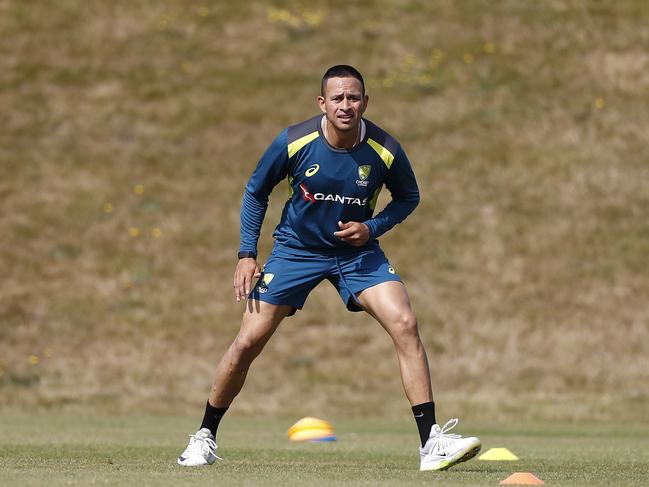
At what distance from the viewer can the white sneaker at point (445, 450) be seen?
26.2 feet

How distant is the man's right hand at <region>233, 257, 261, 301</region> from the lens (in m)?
8.53

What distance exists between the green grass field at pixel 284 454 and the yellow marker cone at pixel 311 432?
18 centimetres

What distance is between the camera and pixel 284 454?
1058 centimetres

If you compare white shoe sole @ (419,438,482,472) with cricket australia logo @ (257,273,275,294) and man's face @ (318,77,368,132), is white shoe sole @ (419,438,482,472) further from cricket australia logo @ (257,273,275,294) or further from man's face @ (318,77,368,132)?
man's face @ (318,77,368,132)

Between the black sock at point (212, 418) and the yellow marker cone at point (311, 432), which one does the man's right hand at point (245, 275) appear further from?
the yellow marker cone at point (311, 432)

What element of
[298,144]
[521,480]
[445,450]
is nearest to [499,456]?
[445,450]

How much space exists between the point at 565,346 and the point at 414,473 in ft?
43.2

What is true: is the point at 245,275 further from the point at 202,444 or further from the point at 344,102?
the point at 344,102

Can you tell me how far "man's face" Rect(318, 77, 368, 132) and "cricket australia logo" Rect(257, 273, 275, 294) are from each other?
1143 millimetres

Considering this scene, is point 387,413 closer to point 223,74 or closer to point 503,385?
point 503,385

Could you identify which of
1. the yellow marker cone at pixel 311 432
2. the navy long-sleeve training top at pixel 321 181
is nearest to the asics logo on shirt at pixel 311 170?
the navy long-sleeve training top at pixel 321 181

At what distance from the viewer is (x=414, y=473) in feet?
26.2

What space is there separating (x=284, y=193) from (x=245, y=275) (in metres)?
16.5

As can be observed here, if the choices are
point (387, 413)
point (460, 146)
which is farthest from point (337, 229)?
point (460, 146)
